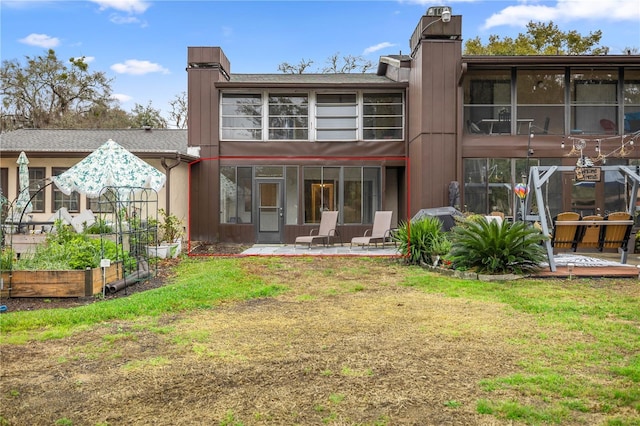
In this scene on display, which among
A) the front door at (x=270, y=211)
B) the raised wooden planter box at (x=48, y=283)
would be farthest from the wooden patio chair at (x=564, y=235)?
the front door at (x=270, y=211)

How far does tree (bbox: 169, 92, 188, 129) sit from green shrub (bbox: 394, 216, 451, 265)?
83.7ft

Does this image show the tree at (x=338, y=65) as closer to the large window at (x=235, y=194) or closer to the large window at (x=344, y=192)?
the large window at (x=344, y=192)

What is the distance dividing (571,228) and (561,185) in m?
5.48

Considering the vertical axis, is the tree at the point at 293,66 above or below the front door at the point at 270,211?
above

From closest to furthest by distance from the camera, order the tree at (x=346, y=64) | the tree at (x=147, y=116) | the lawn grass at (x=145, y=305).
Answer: the lawn grass at (x=145, y=305)
the tree at (x=346, y=64)
the tree at (x=147, y=116)

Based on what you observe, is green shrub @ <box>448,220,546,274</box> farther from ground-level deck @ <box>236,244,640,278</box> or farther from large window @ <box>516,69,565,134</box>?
large window @ <box>516,69,565,134</box>

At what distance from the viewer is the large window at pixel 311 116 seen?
16750 millimetres

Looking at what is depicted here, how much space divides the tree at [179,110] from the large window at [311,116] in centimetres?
1807

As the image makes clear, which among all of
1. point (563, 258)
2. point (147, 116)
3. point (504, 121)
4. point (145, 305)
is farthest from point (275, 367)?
point (147, 116)

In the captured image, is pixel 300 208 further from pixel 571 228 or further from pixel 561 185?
pixel 571 228

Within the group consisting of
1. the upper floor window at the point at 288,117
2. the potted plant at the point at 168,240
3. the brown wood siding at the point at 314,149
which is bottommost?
the potted plant at the point at 168,240

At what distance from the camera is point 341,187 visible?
1655cm

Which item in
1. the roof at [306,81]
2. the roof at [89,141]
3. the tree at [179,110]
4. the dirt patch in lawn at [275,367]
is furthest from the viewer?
the tree at [179,110]

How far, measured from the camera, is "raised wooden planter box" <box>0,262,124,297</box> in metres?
7.07
